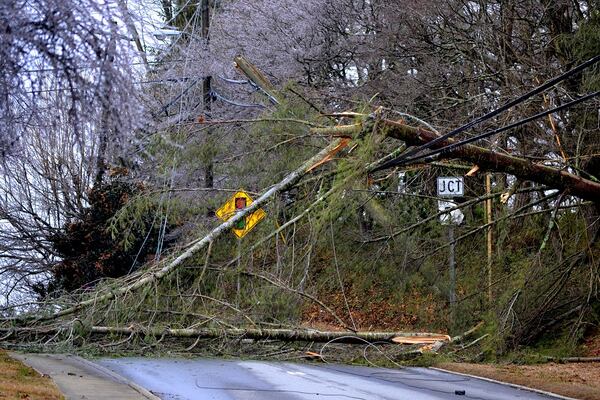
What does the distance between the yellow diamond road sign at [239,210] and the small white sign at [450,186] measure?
3.64 metres

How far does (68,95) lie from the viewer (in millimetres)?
9367

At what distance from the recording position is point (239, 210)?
56.6 ft

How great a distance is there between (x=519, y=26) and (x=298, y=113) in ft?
21.5

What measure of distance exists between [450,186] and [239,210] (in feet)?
14.1

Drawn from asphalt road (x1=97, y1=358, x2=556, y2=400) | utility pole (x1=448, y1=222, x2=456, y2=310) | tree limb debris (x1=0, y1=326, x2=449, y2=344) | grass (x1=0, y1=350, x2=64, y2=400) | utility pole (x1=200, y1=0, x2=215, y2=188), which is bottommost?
asphalt road (x1=97, y1=358, x2=556, y2=400)

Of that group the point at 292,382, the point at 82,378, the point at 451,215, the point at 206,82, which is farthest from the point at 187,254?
the point at 206,82

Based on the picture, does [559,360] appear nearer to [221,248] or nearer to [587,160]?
[587,160]

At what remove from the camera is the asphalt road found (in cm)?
1291

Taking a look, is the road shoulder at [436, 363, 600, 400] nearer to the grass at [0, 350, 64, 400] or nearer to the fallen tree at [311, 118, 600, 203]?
the fallen tree at [311, 118, 600, 203]

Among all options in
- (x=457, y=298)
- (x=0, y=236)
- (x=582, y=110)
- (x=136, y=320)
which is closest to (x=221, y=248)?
(x=136, y=320)

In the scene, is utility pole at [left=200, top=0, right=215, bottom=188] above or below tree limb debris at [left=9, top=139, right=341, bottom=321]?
above

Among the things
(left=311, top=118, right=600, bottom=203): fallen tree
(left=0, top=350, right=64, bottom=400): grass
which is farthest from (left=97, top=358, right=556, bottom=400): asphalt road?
(left=311, top=118, right=600, bottom=203): fallen tree

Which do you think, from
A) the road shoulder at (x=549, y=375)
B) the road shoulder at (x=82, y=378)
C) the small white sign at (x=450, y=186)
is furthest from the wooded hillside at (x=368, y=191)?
the road shoulder at (x=82, y=378)

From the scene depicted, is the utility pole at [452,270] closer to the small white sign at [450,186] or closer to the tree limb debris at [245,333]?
the small white sign at [450,186]
